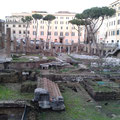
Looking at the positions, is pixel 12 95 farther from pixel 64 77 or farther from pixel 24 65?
pixel 24 65

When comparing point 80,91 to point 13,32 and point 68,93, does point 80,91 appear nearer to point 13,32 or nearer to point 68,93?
point 68,93

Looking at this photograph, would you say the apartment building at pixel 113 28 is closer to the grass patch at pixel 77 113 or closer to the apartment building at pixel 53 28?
the apartment building at pixel 53 28

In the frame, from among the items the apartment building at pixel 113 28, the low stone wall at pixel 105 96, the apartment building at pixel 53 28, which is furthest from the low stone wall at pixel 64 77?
the apartment building at pixel 53 28

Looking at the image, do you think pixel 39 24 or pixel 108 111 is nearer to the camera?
pixel 108 111

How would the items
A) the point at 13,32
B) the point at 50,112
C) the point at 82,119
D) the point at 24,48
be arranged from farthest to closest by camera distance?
the point at 13,32
the point at 24,48
the point at 50,112
the point at 82,119

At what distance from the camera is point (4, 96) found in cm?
1266

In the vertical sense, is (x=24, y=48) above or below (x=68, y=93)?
above

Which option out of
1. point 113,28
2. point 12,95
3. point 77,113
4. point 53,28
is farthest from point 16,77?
point 53,28

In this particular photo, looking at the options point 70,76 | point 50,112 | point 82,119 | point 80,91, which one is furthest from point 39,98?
point 70,76

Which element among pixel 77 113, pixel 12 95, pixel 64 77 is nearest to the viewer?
pixel 77 113

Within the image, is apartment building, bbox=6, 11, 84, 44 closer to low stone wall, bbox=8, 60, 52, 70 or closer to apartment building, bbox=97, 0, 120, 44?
apartment building, bbox=97, 0, 120, 44

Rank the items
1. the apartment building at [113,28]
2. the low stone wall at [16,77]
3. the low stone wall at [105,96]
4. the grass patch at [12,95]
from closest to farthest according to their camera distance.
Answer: the grass patch at [12,95], the low stone wall at [105,96], the low stone wall at [16,77], the apartment building at [113,28]

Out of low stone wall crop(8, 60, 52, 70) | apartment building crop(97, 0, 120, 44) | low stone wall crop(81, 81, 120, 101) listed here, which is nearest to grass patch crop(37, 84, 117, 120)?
low stone wall crop(81, 81, 120, 101)

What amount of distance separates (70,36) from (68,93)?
5488 cm
